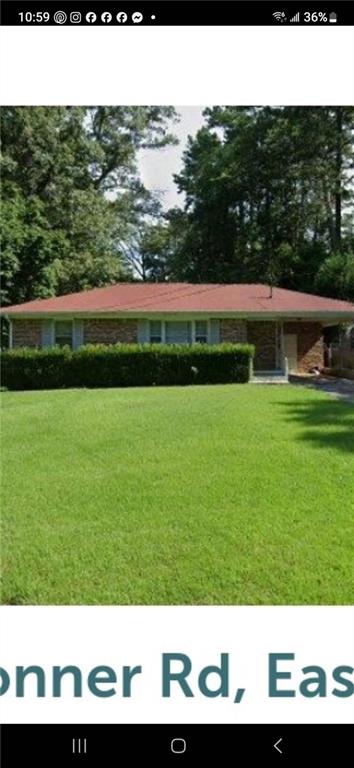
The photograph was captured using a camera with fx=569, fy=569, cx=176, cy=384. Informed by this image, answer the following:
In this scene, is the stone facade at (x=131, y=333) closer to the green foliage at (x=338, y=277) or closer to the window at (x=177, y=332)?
the window at (x=177, y=332)

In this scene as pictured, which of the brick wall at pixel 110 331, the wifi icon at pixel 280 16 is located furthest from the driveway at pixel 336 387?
the wifi icon at pixel 280 16

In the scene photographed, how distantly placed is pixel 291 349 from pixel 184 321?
459 centimetres

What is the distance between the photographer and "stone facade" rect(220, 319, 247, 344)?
2197cm

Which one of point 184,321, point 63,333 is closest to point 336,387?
point 184,321

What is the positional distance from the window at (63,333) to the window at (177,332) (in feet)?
12.3

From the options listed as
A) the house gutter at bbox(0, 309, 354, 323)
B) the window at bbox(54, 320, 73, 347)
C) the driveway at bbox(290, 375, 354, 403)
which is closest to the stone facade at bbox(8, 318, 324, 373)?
the house gutter at bbox(0, 309, 354, 323)

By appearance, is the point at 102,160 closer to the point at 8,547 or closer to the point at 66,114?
the point at 66,114

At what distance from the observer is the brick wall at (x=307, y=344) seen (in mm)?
23172

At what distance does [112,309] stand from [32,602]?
1868 cm

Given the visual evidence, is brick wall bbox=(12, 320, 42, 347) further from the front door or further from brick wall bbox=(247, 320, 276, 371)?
the front door

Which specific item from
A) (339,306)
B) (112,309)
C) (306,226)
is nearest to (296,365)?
(339,306)

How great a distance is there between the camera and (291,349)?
23203 millimetres

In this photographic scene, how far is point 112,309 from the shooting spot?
21438 mm

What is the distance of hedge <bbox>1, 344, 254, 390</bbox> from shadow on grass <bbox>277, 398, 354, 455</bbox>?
5.90 m
